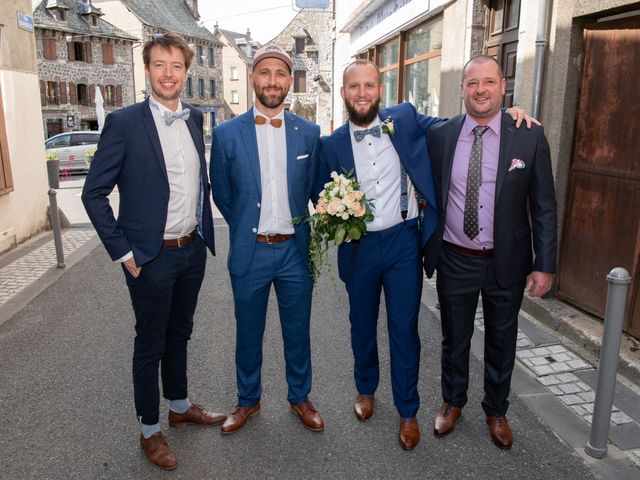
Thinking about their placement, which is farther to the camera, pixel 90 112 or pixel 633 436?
pixel 90 112

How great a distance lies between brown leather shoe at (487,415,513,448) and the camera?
3.57m

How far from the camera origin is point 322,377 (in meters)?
4.58

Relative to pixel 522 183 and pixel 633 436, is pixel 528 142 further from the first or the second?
pixel 633 436

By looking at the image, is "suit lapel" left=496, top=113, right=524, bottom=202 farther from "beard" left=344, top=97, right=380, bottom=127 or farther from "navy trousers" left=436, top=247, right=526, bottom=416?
"beard" left=344, top=97, right=380, bottom=127

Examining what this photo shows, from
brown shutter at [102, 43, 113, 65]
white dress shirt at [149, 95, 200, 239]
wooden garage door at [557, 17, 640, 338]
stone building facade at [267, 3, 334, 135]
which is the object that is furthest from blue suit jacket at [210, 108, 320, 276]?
brown shutter at [102, 43, 113, 65]

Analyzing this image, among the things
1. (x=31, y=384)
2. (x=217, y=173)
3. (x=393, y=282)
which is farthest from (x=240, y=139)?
(x=31, y=384)

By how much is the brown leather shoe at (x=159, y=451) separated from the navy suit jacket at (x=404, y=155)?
152cm

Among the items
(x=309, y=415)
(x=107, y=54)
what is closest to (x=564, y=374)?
(x=309, y=415)

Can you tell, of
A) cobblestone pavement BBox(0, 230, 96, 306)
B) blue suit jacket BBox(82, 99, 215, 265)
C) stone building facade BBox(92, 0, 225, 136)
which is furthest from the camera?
stone building facade BBox(92, 0, 225, 136)

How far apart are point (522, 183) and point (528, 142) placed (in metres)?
0.24

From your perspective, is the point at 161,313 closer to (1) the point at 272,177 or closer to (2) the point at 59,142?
(1) the point at 272,177

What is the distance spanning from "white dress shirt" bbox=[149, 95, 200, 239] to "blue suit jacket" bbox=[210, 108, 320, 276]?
0.21 meters

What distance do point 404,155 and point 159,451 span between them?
2.31 meters

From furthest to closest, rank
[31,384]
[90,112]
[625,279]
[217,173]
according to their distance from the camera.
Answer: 1. [90,112]
2. [31,384]
3. [217,173]
4. [625,279]
